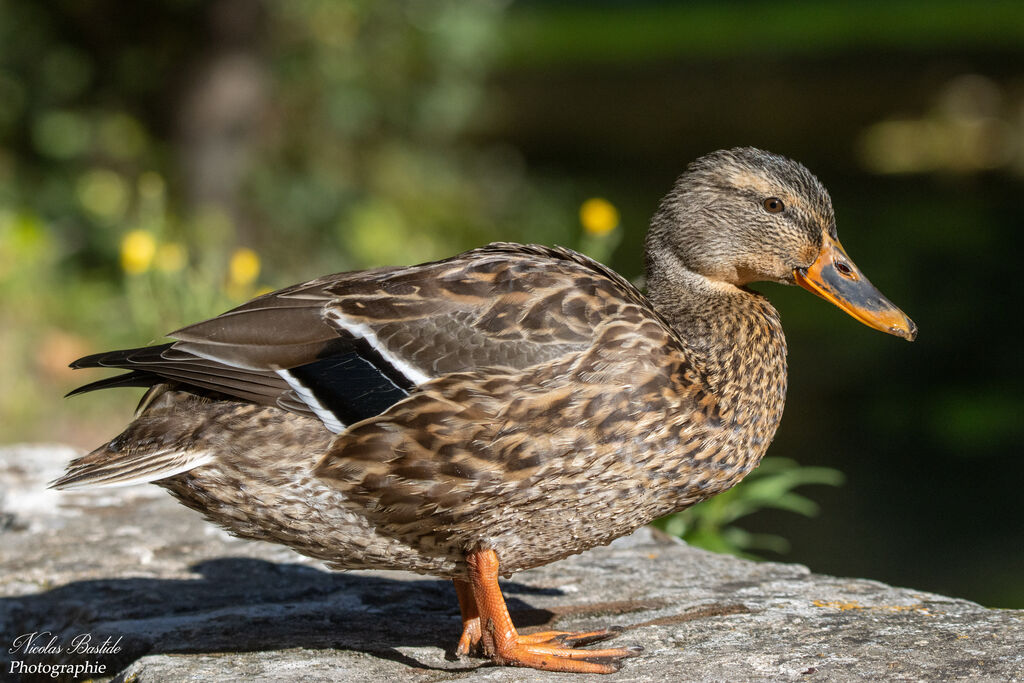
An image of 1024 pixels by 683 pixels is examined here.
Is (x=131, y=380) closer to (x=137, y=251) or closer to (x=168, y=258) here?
(x=137, y=251)

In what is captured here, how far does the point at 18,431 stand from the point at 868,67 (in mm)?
27444

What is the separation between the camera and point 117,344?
6422 millimetres

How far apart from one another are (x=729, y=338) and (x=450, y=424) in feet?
2.74

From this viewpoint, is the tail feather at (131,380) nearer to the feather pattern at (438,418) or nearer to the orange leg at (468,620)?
the feather pattern at (438,418)

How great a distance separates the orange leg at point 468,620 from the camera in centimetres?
327

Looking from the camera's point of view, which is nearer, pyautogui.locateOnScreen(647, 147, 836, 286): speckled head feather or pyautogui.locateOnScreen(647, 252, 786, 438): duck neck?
pyautogui.locateOnScreen(647, 252, 786, 438): duck neck

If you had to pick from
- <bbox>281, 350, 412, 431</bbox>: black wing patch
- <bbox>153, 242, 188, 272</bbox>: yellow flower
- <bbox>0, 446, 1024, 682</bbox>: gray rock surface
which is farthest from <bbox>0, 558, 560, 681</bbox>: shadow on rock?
<bbox>153, 242, 188, 272</bbox>: yellow flower

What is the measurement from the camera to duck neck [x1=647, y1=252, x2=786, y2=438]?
3.25m

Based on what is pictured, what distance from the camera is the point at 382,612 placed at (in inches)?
142

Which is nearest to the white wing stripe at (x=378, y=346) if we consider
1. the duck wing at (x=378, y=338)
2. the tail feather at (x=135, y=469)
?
the duck wing at (x=378, y=338)

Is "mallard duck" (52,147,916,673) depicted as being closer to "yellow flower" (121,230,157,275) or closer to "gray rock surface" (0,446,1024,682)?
"gray rock surface" (0,446,1024,682)

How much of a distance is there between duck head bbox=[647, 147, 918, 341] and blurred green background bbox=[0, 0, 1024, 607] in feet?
3.74

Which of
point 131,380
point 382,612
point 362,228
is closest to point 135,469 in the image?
point 131,380

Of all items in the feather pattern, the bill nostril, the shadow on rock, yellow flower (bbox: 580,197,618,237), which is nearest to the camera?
the feather pattern
